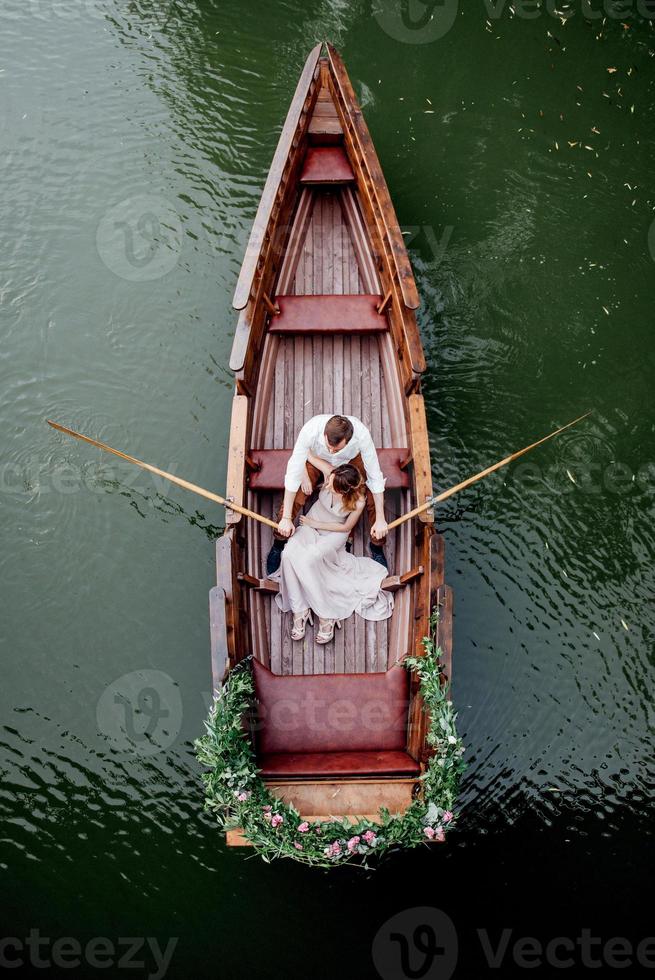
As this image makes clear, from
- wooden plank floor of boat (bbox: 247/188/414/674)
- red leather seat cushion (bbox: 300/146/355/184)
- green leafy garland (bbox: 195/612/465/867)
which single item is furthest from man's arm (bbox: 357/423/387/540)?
red leather seat cushion (bbox: 300/146/355/184)

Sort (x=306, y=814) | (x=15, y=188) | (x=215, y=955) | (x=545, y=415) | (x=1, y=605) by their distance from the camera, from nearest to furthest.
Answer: (x=306, y=814), (x=215, y=955), (x=1, y=605), (x=545, y=415), (x=15, y=188)

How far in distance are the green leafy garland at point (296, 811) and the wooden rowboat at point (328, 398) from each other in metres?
0.15

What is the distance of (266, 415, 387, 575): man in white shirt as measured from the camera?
183 inches

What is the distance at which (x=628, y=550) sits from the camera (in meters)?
6.01

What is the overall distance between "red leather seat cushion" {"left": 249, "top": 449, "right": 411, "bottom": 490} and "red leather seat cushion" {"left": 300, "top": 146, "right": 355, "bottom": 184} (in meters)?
2.49

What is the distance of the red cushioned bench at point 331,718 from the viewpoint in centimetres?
466

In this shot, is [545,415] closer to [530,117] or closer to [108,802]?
[530,117]

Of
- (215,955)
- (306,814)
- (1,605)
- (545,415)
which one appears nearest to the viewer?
(306,814)

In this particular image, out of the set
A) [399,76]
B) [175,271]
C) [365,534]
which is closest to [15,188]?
[175,271]

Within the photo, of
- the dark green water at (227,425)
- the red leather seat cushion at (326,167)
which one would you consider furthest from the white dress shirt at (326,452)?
the red leather seat cushion at (326,167)

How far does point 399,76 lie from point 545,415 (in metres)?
3.89

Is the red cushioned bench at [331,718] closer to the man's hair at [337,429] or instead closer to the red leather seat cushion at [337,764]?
the red leather seat cushion at [337,764]

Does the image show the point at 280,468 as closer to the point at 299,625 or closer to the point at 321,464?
the point at 321,464

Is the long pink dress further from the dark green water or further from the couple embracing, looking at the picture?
the dark green water
